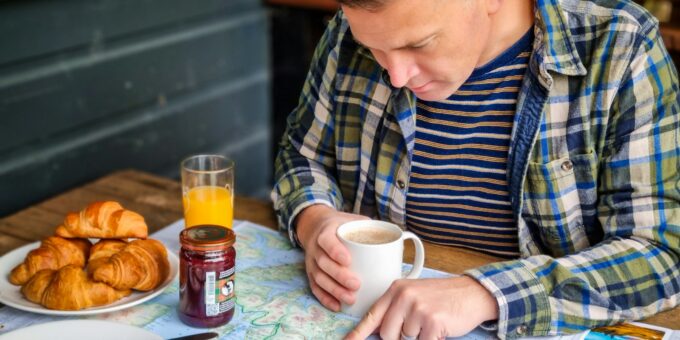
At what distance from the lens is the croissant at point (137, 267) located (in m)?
Answer: 1.28

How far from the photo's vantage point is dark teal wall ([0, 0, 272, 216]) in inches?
83.3

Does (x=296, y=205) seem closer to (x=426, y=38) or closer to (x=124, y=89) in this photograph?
(x=426, y=38)

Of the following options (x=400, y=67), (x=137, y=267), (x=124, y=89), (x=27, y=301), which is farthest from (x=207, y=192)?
(x=124, y=89)

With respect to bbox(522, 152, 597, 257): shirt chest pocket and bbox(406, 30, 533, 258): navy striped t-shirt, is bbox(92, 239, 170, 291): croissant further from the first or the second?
bbox(522, 152, 597, 257): shirt chest pocket

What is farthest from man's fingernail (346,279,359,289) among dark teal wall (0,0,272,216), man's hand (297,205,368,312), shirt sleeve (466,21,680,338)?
dark teal wall (0,0,272,216)

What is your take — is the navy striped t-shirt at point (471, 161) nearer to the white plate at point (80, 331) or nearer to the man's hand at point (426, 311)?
the man's hand at point (426, 311)

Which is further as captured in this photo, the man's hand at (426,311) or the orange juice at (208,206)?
the orange juice at (208,206)

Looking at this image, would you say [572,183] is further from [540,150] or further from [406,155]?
[406,155]

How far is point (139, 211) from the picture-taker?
5.52 ft

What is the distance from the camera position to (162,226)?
1.62 m

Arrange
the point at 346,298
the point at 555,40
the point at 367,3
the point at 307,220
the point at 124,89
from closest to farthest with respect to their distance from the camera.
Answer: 1. the point at 367,3
2. the point at 346,298
3. the point at 555,40
4. the point at 307,220
5. the point at 124,89

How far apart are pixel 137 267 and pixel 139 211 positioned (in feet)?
1.28

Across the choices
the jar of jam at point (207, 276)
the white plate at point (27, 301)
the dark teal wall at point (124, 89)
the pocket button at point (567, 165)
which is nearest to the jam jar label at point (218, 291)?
the jar of jam at point (207, 276)

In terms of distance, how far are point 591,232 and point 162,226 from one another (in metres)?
0.80
